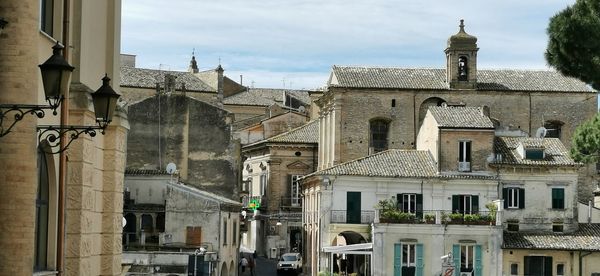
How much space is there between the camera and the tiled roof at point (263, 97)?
108 meters

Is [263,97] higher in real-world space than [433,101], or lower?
higher

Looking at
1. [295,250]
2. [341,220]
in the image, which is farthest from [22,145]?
Result: [295,250]

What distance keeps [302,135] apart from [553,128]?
18.8 meters

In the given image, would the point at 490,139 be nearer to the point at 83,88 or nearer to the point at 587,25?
the point at 587,25

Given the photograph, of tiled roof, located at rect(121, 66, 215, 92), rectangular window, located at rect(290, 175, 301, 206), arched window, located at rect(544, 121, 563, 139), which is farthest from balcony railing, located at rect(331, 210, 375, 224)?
tiled roof, located at rect(121, 66, 215, 92)

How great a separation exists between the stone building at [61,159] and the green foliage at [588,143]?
91.7ft

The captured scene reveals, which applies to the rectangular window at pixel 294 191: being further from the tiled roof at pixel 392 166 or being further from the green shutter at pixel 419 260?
→ the green shutter at pixel 419 260

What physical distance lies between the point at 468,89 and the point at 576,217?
15044mm

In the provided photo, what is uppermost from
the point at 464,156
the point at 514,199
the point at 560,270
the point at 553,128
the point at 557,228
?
the point at 553,128

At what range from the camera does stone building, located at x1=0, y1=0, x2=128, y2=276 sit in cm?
1612

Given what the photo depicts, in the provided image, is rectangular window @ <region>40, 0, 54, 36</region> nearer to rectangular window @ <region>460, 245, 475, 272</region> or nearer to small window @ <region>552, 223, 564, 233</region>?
rectangular window @ <region>460, 245, 475, 272</region>

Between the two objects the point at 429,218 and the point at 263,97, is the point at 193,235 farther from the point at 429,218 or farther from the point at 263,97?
the point at 263,97

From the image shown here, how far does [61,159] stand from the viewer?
19.3 m

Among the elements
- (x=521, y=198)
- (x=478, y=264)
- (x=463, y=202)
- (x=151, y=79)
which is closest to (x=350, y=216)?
(x=463, y=202)
